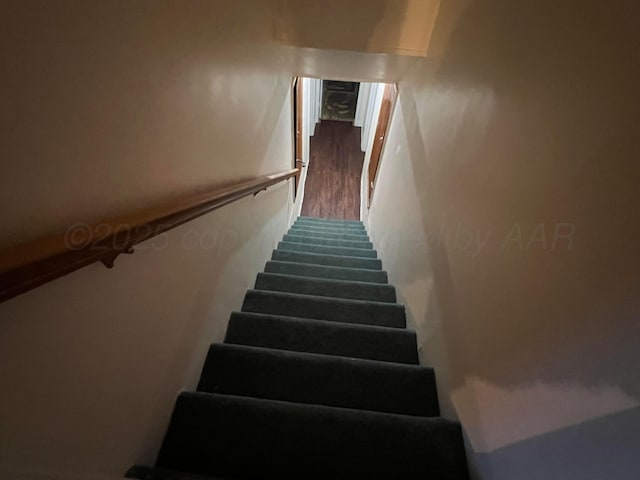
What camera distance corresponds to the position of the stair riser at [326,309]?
2.03 meters

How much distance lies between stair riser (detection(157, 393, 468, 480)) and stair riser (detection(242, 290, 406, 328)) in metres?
0.78

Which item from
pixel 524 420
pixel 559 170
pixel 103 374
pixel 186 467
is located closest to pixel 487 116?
pixel 559 170

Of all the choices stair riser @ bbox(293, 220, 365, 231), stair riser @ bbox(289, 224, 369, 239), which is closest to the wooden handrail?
stair riser @ bbox(289, 224, 369, 239)

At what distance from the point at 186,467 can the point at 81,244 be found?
3.20 feet

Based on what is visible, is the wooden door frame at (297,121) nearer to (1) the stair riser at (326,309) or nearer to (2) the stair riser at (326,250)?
(2) the stair riser at (326,250)

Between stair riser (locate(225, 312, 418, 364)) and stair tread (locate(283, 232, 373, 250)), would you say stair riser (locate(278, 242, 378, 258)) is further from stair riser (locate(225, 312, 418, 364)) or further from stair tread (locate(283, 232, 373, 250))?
stair riser (locate(225, 312, 418, 364))

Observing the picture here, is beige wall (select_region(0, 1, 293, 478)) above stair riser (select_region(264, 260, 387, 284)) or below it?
below

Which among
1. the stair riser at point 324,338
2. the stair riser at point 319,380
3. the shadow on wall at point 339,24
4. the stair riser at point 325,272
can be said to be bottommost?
the stair riser at point 319,380

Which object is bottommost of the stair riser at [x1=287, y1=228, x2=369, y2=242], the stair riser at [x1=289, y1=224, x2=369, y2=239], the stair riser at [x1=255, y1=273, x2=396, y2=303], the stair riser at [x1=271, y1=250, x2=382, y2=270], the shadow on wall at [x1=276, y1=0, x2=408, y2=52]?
the stair riser at [x1=255, y1=273, x2=396, y2=303]

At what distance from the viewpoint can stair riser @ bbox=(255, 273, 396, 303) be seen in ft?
7.78

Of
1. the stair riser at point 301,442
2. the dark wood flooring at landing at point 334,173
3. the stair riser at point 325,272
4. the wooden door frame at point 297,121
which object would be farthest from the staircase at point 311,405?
the dark wood flooring at landing at point 334,173

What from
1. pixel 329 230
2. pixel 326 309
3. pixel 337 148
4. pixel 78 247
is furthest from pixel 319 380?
pixel 337 148

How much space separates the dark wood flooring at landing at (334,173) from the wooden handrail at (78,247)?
17.9ft

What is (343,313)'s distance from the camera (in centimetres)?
205
